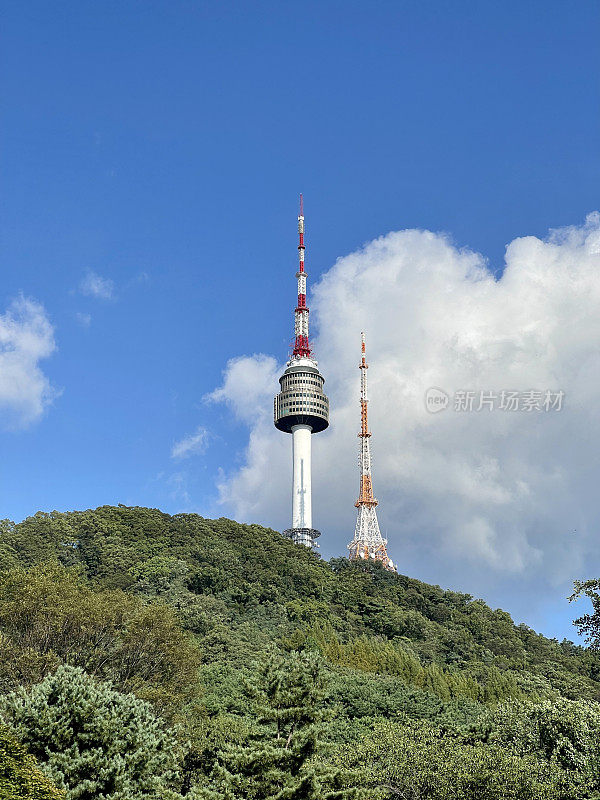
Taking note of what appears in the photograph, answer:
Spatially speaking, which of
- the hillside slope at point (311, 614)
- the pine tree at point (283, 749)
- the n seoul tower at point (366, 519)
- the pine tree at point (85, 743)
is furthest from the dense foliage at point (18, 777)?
the n seoul tower at point (366, 519)

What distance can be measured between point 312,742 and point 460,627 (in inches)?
2386

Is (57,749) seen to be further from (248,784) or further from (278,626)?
(278,626)

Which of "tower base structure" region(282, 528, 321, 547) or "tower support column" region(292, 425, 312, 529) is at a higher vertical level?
"tower support column" region(292, 425, 312, 529)

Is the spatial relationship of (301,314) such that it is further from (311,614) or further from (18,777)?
(18,777)

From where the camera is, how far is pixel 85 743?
71.5ft

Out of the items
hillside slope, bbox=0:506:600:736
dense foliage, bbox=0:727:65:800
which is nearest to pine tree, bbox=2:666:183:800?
dense foliage, bbox=0:727:65:800

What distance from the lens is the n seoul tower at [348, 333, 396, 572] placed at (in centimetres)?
11050

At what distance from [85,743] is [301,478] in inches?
3664

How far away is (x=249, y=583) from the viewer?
75.9m

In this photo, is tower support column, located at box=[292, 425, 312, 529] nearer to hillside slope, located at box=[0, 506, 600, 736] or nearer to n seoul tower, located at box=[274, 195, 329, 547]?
n seoul tower, located at box=[274, 195, 329, 547]

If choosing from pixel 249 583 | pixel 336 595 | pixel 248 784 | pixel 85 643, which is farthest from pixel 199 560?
pixel 248 784

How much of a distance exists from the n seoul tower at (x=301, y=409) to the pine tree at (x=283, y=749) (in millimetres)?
84677

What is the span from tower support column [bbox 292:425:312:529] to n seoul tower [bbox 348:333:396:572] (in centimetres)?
732

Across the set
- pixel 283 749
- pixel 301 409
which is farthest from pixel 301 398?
pixel 283 749
